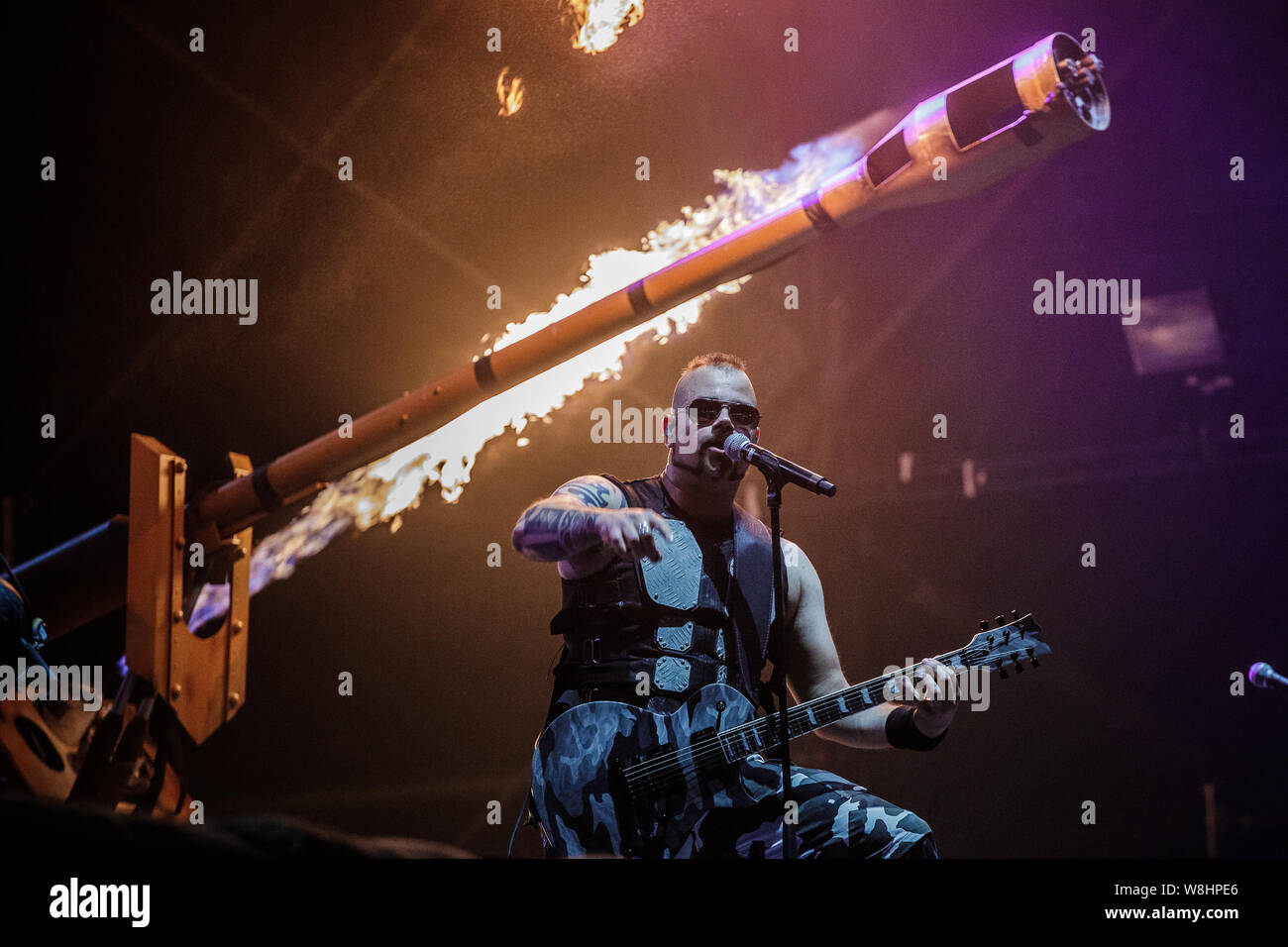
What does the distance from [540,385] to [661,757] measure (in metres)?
1.96

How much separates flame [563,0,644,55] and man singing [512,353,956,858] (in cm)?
175

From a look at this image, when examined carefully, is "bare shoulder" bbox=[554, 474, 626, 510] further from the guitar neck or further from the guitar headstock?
the guitar headstock

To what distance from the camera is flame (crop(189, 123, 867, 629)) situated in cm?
471

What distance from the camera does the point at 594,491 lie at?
12.5 feet

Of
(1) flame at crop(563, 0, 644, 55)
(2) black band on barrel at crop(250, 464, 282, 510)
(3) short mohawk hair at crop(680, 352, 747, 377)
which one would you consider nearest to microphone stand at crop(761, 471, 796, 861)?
(3) short mohawk hair at crop(680, 352, 747, 377)

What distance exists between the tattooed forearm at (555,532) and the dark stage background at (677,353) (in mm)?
1282

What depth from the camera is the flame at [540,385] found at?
4.71 metres

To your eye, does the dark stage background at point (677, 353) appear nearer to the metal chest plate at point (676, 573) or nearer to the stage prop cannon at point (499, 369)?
the stage prop cannon at point (499, 369)

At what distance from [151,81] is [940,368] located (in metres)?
3.89

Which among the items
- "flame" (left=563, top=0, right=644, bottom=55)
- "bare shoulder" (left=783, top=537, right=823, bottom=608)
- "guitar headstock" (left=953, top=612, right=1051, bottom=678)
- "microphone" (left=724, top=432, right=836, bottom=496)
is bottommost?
"guitar headstock" (left=953, top=612, right=1051, bottom=678)

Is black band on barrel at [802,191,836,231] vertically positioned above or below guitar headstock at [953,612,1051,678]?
above

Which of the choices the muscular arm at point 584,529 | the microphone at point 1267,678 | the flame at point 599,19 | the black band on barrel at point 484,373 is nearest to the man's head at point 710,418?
the muscular arm at point 584,529
